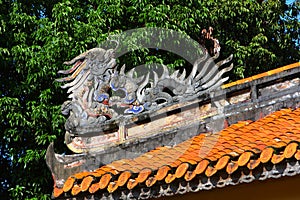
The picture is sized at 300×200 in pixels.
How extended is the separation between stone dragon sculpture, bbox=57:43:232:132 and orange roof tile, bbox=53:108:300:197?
0.71 metres

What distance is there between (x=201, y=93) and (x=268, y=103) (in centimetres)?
82

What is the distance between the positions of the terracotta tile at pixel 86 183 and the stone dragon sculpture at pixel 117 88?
1267 millimetres

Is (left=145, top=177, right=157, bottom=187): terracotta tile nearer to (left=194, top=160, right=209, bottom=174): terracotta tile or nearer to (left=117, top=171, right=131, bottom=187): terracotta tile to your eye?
(left=117, top=171, right=131, bottom=187): terracotta tile

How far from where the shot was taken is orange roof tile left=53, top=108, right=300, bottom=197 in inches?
198

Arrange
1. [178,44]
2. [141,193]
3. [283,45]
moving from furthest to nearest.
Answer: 1. [283,45]
2. [178,44]
3. [141,193]

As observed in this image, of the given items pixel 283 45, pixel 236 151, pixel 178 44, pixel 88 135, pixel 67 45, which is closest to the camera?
pixel 236 151

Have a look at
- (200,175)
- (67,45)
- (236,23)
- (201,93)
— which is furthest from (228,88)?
(236,23)

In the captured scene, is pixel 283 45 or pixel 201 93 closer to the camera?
pixel 201 93

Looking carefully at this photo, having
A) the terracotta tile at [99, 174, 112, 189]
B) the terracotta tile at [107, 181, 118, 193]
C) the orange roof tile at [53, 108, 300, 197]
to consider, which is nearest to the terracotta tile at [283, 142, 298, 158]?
the orange roof tile at [53, 108, 300, 197]

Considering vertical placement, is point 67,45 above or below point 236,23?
below

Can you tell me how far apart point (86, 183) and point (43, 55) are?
5562 millimetres

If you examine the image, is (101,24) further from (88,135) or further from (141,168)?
(141,168)

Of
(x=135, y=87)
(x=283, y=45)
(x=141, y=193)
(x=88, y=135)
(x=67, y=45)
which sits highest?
(x=283, y=45)

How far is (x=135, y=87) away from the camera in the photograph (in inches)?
290
